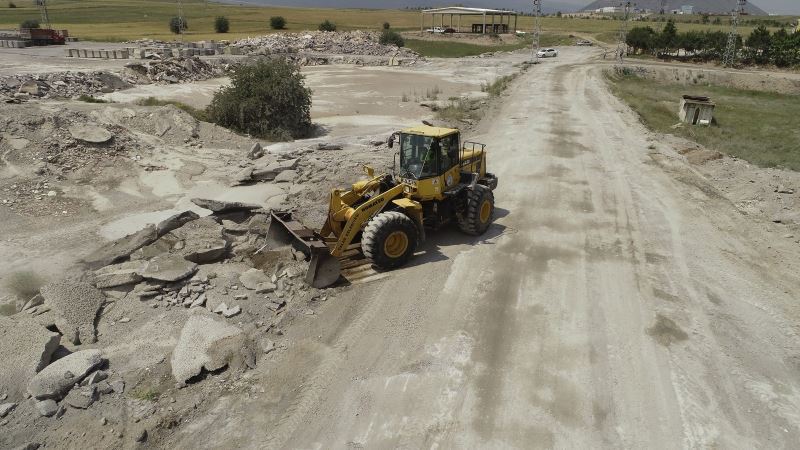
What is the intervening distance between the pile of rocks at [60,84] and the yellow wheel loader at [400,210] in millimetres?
18590

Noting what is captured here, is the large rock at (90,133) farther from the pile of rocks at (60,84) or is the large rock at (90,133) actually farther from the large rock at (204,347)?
the large rock at (204,347)

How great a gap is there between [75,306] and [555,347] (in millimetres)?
7793

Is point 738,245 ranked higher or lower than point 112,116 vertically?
lower

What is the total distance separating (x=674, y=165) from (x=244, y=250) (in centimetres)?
1477

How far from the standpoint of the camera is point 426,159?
10.3 meters

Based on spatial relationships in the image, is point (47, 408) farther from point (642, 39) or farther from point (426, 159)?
point (642, 39)

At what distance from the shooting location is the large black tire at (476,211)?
11.1 m

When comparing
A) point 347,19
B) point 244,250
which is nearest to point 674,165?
point 244,250

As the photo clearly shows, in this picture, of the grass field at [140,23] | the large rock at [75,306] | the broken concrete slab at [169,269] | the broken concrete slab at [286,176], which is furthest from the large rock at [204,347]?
the grass field at [140,23]

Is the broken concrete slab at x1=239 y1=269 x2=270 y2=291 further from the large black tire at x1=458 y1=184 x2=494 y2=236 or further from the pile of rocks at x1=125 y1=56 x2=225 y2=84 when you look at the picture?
the pile of rocks at x1=125 y1=56 x2=225 y2=84

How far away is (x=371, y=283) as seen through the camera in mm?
9672

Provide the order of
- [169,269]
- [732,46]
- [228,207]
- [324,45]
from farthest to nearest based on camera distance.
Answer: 1. [324,45]
2. [732,46]
3. [228,207]
4. [169,269]

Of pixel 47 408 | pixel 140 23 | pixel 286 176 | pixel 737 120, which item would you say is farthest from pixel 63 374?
pixel 140 23

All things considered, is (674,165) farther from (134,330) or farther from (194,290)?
(134,330)
